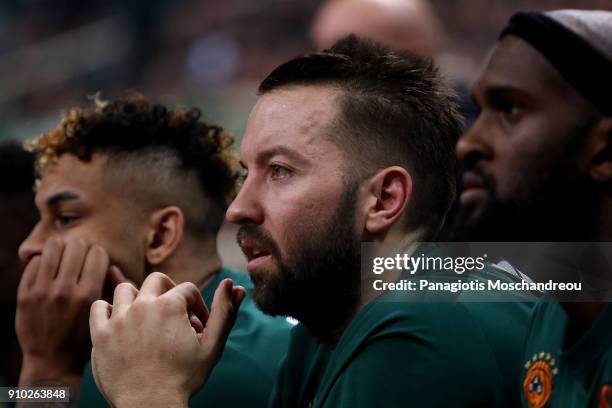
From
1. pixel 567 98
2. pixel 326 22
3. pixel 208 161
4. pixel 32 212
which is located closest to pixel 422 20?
pixel 326 22

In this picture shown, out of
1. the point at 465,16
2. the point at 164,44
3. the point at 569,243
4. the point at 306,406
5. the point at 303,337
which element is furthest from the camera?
the point at 164,44

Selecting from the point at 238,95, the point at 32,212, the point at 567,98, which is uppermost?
the point at 238,95

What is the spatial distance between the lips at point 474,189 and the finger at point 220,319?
0.50 metres

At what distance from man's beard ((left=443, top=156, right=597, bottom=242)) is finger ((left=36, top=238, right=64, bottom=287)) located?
109 centimetres

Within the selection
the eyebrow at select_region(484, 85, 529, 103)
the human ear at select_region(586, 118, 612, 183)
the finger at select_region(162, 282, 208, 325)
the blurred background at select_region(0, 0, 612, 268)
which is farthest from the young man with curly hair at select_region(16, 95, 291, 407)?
the blurred background at select_region(0, 0, 612, 268)

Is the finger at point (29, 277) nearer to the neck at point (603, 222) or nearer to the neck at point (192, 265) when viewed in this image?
the neck at point (192, 265)

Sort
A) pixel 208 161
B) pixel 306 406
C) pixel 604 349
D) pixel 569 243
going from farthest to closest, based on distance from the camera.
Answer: pixel 208 161, pixel 306 406, pixel 569 243, pixel 604 349

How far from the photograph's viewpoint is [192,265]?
2602 mm

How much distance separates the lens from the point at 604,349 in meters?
1.59

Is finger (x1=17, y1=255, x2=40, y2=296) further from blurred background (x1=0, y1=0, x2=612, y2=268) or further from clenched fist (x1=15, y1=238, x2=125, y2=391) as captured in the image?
blurred background (x1=0, y1=0, x2=612, y2=268)

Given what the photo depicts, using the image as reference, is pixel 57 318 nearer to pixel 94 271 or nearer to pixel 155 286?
pixel 94 271

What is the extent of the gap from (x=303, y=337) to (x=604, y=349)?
670mm

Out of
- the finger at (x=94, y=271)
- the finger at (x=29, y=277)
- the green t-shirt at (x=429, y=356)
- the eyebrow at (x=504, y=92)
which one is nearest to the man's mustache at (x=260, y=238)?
the green t-shirt at (x=429, y=356)

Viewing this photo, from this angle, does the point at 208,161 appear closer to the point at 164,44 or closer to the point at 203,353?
the point at 203,353
